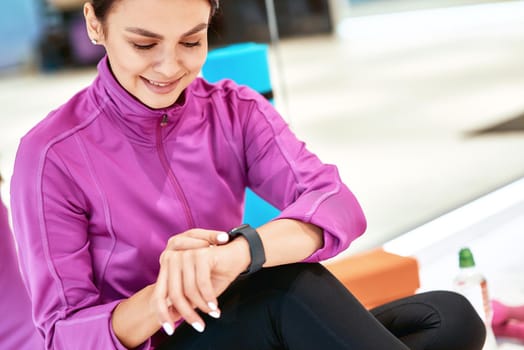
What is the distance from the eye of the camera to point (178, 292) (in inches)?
46.3

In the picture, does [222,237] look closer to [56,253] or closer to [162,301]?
[162,301]

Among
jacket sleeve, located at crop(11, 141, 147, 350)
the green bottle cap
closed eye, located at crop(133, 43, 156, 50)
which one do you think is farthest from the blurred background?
the green bottle cap

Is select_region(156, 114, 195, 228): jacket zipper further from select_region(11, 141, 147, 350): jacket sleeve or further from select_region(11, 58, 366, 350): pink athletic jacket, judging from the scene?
select_region(11, 141, 147, 350): jacket sleeve

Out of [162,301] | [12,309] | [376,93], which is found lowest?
[376,93]

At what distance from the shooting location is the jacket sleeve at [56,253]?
49.5 inches

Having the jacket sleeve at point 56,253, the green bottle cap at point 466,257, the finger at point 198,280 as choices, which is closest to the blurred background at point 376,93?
the jacket sleeve at point 56,253

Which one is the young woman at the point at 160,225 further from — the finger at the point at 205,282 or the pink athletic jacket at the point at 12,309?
the pink athletic jacket at the point at 12,309

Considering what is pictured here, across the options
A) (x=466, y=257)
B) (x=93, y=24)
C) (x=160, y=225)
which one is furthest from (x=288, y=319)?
(x=466, y=257)

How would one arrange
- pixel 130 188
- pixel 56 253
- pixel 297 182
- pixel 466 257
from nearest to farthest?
pixel 56 253 → pixel 130 188 → pixel 297 182 → pixel 466 257

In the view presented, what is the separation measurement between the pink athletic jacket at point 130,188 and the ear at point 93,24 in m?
0.05

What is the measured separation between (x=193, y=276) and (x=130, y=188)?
260mm

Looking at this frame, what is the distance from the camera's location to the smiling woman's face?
50.1 inches

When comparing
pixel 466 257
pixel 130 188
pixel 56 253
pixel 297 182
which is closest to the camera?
pixel 56 253

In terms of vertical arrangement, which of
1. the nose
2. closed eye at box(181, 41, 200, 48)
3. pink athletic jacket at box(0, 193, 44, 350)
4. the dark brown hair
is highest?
the dark brown hair
